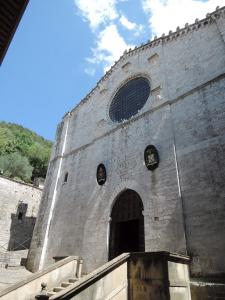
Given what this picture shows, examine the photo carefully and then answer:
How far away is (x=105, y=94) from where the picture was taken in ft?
49.9

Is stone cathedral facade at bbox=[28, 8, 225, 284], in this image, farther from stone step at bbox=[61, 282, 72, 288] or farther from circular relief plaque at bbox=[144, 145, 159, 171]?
stone step at bbox=[61, 282, 72, 288]

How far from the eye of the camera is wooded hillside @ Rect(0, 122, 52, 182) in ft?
92.9

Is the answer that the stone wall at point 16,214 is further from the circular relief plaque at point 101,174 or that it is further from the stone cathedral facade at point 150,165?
the circular relief plaque at point 101,174

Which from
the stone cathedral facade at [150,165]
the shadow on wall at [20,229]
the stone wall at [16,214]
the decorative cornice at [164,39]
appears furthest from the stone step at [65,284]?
the decorative cornice at [164,39]

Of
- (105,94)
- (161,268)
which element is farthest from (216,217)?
(105,94)

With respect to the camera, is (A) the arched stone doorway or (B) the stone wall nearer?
(A) the arched stone doorway

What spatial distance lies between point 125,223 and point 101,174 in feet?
9.17

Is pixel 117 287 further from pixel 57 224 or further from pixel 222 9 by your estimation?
pixel 222 9

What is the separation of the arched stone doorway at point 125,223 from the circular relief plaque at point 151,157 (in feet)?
4.62

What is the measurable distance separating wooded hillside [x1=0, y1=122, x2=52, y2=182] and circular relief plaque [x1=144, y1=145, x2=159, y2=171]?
2133 cm

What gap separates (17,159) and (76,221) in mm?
19877

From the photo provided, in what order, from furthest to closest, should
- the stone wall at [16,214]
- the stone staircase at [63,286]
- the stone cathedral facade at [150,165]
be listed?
the stone wall at [16,214]
the stone cathedral facade at [150,165]
the stone staircase at [63,286]

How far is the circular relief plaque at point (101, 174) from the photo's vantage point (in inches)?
467

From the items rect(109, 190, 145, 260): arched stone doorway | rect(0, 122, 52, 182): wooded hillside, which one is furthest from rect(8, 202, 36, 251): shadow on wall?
rect(109, 190, 145, 260): arched stone doorway
